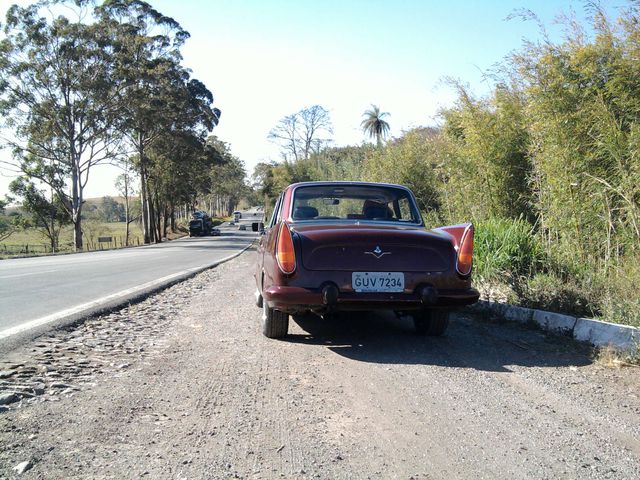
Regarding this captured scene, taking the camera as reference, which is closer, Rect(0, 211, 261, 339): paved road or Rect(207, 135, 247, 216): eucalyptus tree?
Rect(0, 211, 261, 339): paved road

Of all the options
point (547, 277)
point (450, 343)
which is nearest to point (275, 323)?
point (450, 343)

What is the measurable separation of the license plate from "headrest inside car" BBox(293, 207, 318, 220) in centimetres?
124

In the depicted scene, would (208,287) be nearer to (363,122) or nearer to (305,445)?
(305,445)

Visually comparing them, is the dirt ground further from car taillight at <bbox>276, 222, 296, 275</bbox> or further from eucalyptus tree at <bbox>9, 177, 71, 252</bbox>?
eucalyptus tree at <bbox>9, 177, 71, 252</bbox>

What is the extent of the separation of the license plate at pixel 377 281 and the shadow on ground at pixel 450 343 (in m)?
0.60

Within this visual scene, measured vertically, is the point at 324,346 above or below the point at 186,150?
below

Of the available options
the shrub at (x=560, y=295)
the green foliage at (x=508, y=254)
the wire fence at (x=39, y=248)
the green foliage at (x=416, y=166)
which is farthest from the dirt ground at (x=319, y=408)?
the wire fence at (x=39, y=248)

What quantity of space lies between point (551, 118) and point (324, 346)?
3.83 metres

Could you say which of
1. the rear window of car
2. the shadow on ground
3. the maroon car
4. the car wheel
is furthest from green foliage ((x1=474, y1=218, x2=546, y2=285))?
the car wheel

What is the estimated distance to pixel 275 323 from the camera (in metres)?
5.29

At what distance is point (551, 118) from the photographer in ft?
20.7

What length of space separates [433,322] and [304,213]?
1755 millimetres

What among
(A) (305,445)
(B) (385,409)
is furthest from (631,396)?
(A) (305,445)

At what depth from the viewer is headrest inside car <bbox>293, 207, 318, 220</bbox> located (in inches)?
224
